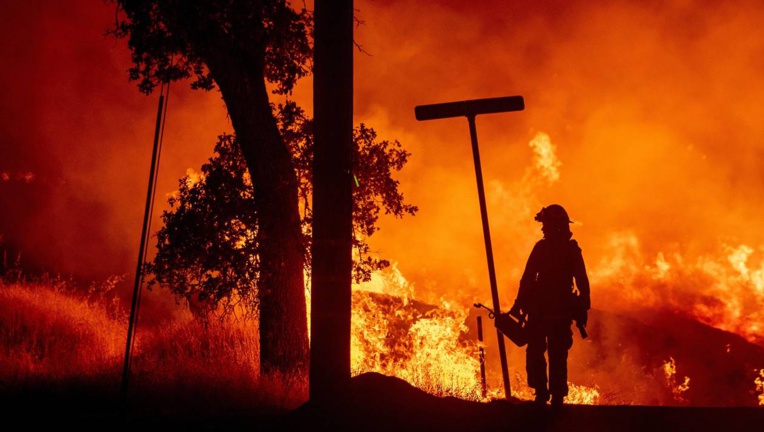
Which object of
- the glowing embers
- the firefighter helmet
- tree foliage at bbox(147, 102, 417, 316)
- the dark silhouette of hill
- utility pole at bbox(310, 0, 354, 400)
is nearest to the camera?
the dark silhouette of hill

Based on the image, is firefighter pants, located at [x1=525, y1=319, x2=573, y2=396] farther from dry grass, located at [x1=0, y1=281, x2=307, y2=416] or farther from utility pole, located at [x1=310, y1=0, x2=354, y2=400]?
dry grass, located at [x1=0, y1=281, x2=307, y2=416]

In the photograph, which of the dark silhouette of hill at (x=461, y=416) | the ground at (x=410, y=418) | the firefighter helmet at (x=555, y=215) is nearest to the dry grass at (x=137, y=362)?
the ground at (x=410, y=418)

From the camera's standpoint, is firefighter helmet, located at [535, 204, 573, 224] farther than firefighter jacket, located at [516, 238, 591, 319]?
Yes

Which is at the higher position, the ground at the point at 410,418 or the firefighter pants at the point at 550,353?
the firefighter pants at the point at 550,353

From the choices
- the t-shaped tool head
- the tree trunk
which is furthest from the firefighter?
the tree trunk

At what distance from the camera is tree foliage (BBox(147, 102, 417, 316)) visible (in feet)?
29.3

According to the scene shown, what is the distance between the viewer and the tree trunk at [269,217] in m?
8.63

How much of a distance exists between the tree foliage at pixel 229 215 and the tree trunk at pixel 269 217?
0.27 metres

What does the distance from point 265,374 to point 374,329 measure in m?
3.10

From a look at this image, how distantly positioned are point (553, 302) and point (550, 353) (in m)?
0.56

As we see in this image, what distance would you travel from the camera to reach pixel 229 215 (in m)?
8.98

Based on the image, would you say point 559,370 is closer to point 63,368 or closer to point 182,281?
point 182,281

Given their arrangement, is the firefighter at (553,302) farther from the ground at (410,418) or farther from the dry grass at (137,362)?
the dry grass at (137,362)

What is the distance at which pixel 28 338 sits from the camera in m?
10.3
